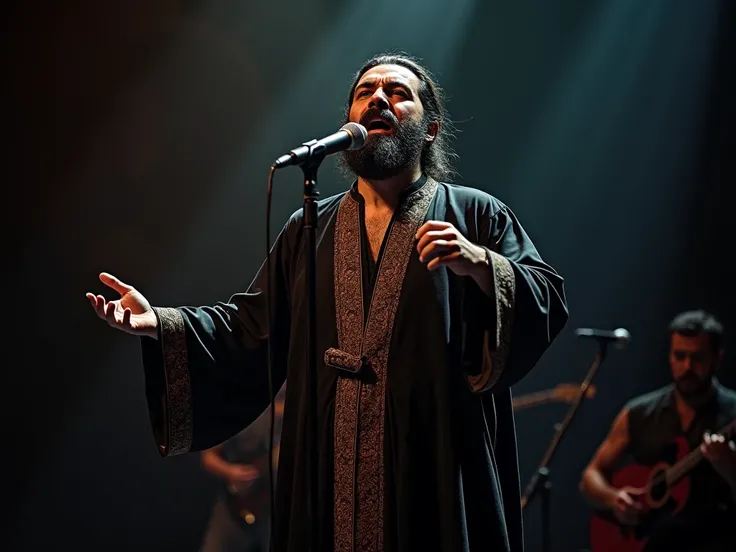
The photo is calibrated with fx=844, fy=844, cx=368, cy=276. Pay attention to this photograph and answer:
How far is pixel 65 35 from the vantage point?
14.5ft

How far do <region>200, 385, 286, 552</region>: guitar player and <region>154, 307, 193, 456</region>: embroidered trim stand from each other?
200cm

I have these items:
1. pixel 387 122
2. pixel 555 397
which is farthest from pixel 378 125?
pixel 555 397

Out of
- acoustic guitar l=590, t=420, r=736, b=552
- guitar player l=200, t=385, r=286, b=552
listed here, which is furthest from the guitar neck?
guitar player l=200, t=385, r=286, b=552

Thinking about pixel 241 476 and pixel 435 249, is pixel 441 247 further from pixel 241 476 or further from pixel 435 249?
pixel 241 476

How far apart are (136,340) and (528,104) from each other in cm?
282

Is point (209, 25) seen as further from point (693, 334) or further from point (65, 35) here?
point (693, 334)

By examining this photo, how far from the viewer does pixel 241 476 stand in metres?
4.45

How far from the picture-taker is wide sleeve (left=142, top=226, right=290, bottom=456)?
2340mm

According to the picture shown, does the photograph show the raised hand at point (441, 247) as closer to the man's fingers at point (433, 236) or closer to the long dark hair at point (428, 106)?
the man's fingers at point (433, 236)

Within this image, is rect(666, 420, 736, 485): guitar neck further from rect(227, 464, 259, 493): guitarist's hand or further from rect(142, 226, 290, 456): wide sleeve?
rect(142, 226, 290, 456): wide sleeve

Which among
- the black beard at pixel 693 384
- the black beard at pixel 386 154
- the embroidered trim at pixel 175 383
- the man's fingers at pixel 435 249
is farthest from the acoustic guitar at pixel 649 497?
the man's fingers at pixel 435 249

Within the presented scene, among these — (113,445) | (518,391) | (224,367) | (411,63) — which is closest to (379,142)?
(411,63)

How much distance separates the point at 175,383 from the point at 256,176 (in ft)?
9.13

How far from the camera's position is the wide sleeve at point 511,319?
77.8 inches
